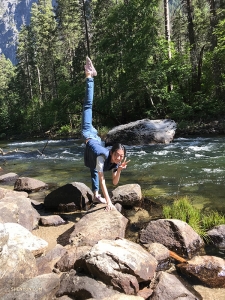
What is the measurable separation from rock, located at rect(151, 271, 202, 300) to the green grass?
1433 mm

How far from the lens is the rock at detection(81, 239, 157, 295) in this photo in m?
3.32

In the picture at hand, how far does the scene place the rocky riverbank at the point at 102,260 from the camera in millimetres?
3314

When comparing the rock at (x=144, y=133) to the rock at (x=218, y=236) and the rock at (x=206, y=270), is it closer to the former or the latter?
the rock at (x=218, y=236)

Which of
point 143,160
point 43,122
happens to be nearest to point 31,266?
point 143,160

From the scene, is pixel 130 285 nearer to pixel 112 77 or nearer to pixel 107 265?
pixel 107 265

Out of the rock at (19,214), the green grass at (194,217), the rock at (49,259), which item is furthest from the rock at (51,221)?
the green grass at (194,217)

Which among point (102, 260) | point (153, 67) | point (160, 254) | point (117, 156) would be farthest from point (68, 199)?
point (153, 67)

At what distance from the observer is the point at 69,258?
397cm

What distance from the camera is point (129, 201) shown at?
250 inches

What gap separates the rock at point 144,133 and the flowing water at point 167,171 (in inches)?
30.3

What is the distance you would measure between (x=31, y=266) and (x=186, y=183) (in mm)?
5276

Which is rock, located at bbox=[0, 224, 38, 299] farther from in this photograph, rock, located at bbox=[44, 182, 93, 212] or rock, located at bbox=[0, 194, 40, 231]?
rock, located at bbox=[44, 182, 93, 212]

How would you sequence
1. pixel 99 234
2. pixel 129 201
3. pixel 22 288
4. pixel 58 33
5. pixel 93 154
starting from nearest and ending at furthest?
pixel 22 288, pixel 99 234, pixel 93 154, pixel 129 201, pixel 58 33

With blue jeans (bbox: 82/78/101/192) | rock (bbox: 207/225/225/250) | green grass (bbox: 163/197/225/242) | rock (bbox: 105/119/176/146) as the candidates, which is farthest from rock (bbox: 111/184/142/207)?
rock (bbox: 105/119/176/146)
